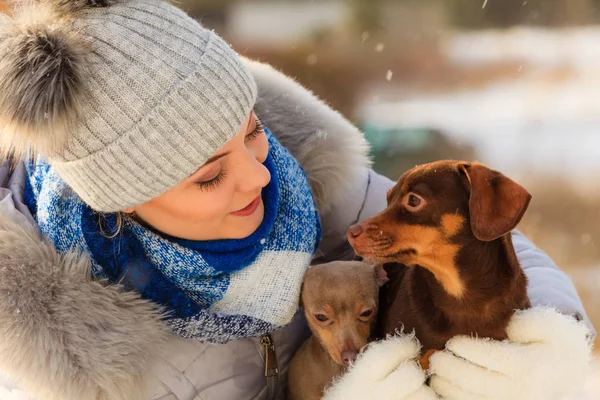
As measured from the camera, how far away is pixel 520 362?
1740 millimetres

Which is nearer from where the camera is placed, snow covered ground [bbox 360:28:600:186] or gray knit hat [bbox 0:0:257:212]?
gray knit hat [bbox 0:0:257:212]

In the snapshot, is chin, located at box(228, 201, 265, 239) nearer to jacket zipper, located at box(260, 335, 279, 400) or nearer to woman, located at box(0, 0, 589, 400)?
woman, located at box(0, 0, 589, 400)

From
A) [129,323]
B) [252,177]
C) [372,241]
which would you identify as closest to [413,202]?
[372,241]

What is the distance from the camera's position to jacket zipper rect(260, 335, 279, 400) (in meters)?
2.10

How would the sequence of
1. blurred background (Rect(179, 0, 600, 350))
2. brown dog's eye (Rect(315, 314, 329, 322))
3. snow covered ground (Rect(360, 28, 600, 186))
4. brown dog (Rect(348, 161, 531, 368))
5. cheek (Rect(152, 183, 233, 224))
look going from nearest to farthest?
brown dog (Rect(348, 161, 531, 368))
cheek (Rect(152, 183, 233, 224))
brown dog's eye (Rect(315, 314, 329, 322))
blurred background (Rect(179, 0, 600, 350))
snow covered ground (Rect(360, 28, 600, 186))

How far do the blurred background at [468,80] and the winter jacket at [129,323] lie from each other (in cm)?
226

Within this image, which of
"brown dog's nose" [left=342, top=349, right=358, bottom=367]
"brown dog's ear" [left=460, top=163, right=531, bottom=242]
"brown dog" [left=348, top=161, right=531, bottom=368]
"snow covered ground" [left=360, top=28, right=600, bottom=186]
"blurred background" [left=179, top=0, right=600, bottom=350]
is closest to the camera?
"brown dog's ear" [left=460, top=163, right=531, bottom=242]

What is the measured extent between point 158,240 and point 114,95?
418 millimetres

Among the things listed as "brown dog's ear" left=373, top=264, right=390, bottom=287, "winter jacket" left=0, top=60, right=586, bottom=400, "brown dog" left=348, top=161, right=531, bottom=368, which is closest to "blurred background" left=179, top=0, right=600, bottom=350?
"winter jacket" left=0, top=60, right=586, bottom=400

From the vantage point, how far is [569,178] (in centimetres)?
484

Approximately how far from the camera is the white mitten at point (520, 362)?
1.74m


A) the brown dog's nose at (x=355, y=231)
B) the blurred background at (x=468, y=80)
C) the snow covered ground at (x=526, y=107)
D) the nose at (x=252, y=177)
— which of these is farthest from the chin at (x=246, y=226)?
the snow covered ground at (x=526, y=107)

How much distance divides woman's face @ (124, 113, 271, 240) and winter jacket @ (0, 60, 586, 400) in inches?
8.4

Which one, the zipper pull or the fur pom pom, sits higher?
the fur pom pom
